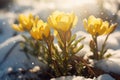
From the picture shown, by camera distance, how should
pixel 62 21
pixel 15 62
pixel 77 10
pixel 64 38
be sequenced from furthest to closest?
pixel 77 10, pixel 15 62, pixel 64 38, pixel 62 21

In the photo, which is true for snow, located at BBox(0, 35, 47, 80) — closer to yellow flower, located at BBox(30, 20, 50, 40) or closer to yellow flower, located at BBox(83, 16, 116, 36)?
yellow flower, located at BBox(30, 20, 50, 40)

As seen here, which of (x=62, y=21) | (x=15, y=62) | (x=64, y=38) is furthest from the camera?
(x=15, y=62)

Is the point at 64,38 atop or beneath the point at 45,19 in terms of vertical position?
beneath

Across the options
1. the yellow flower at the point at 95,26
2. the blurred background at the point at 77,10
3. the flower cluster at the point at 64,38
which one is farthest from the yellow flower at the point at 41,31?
the blurred background at the point at 77,10

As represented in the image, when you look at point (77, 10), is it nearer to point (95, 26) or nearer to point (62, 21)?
point (95, 26)

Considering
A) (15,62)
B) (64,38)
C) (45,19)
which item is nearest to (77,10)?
(45,19)

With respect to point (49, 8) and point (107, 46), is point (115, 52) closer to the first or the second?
point (107, 46)

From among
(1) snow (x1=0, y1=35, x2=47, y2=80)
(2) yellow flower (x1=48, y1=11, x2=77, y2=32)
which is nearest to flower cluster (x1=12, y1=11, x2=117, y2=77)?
(2) yellow flower (x1=48, y1=11, x2=77, y2=32)

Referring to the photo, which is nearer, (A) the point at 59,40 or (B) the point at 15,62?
(A) the point at 59,40

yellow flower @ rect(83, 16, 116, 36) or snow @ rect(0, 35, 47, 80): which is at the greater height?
yellow flower @ rect(83, 16, 116, 36)
